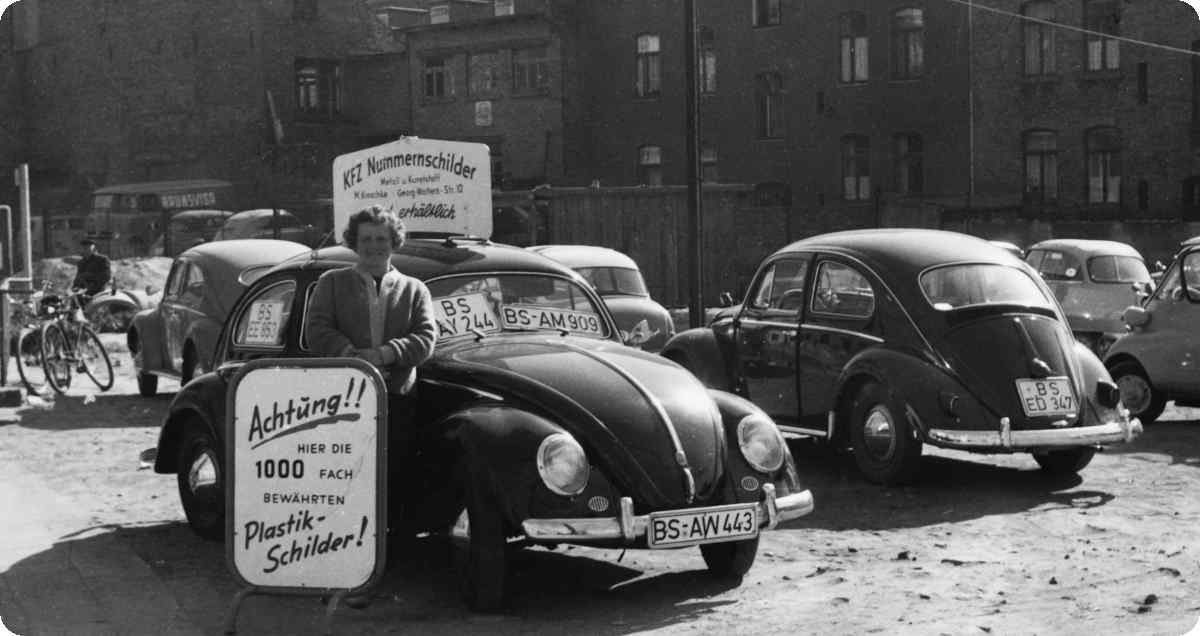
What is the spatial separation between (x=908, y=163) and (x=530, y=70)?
43.2 ft

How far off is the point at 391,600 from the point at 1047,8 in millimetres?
36832

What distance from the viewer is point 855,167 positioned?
45.6 meters

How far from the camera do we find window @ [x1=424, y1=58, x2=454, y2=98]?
2101 inches

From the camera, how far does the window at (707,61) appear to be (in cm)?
4806

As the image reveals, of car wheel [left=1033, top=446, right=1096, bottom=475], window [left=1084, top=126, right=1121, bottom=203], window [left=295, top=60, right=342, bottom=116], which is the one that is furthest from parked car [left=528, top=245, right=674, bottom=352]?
window [left=295, top=60, right=342, bottom=116]

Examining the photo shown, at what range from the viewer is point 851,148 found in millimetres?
45656

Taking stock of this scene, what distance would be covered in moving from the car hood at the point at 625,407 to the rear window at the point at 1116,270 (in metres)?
15.4

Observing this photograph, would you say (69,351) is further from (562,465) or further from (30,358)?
(562,465)

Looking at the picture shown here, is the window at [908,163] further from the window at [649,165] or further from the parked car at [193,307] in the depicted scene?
the parked car at [193,307]

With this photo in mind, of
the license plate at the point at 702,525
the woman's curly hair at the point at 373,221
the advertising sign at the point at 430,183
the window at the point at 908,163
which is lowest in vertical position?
the license plate at the point at 702,525

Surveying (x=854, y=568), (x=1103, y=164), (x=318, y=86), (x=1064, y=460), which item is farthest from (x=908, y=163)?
(x=854, y=568)

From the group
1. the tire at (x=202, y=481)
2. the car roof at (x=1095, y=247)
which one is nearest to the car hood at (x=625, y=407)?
the tire at (x=202, y=481)

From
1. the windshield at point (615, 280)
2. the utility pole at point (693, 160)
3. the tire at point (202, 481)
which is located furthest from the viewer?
the windshield at point (615, 280)

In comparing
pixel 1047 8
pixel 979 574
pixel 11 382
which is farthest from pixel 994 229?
pixel 979 574
